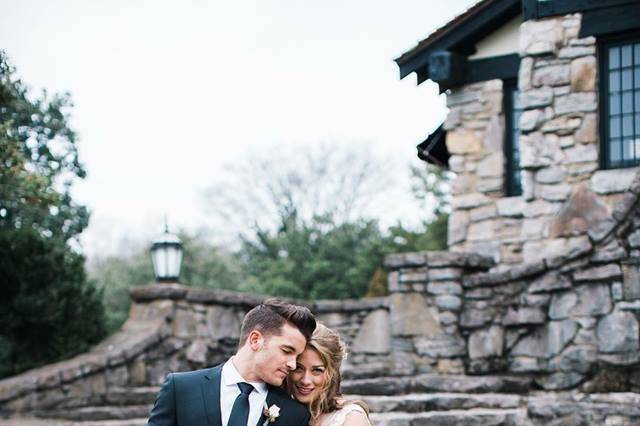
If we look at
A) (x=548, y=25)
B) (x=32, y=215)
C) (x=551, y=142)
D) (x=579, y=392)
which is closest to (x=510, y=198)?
(x=551, y=142)

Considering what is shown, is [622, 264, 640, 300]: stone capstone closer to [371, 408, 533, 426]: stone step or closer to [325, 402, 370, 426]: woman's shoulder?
[371, 408, 533, 426]: stone step

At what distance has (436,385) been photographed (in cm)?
1094

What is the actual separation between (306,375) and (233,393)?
393mm

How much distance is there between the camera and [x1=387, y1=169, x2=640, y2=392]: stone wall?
10695 millimetres

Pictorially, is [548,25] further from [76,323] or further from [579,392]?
[76,323]

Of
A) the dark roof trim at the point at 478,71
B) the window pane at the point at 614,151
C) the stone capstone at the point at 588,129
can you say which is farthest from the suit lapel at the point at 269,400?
the dark roof trim at the point at 478,71

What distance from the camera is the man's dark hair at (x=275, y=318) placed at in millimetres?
4570

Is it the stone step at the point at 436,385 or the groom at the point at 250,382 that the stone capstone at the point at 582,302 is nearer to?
the stone step at the point at 436,385

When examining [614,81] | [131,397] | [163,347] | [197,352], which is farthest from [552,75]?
[131,397]

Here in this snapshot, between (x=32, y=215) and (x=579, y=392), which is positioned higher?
(x=32, y=215)

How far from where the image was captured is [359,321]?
42.4ft

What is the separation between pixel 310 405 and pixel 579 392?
20.9 feet

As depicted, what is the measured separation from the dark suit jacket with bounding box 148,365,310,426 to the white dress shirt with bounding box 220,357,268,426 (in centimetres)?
2

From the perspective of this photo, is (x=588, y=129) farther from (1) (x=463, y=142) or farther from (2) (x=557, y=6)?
(1) (x=463, y=142)
